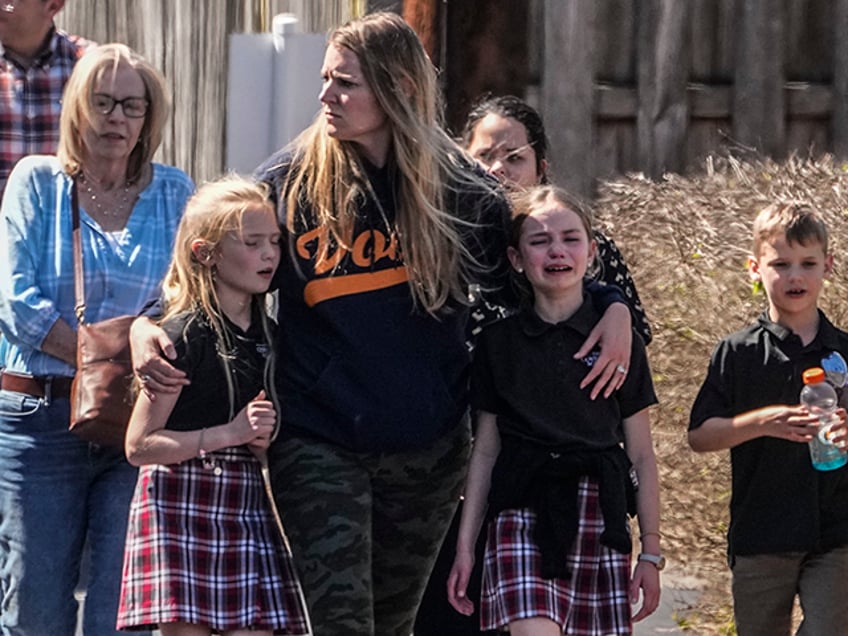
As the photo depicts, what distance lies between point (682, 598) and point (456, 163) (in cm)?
245

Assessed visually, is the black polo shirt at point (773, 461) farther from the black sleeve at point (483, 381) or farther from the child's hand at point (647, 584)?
the black sleeve at point (483, 381)

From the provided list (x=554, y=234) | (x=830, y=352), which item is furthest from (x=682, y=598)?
(x=554, y=234)

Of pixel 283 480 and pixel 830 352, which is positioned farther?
pixel 830 352

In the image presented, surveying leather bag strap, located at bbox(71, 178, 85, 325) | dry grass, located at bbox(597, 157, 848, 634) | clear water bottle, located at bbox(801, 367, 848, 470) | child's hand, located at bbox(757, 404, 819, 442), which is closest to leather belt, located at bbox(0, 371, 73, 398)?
leather bag strap, located at bbox(71, 178, 85, 325)

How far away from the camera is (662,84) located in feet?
28.7

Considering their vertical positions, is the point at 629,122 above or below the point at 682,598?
above

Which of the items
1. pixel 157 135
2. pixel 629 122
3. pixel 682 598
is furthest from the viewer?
pixel 629 122

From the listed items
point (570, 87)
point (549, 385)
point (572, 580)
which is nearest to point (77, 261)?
point (549, 385)

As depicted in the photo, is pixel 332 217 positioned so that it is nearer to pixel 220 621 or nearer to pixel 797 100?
pixel 220 621

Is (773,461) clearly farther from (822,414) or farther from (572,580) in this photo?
(572,580)

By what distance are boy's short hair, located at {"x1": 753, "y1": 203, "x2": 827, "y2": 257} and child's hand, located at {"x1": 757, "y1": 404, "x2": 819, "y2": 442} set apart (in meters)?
0.48

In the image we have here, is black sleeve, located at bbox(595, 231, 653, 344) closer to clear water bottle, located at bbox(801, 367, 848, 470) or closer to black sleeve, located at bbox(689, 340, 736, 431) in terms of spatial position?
black sleeve, located at bbox(689, 340, 736, 431)

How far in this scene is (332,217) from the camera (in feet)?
16.0

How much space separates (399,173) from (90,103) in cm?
95
